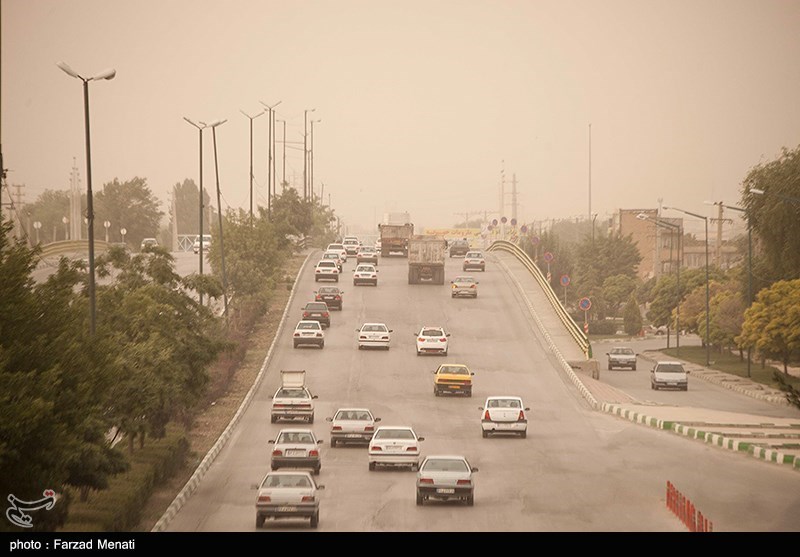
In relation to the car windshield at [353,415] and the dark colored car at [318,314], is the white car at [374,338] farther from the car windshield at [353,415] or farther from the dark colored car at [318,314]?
the car windshield at [353,415]

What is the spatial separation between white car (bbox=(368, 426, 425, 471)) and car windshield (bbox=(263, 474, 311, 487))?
9586 mm

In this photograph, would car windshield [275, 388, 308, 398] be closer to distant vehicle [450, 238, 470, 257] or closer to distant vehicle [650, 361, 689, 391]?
distant vehicle [650, 361, 689, 391]

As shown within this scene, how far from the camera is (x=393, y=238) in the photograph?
120812mm

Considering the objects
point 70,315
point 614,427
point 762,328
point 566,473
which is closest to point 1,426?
point 70,315

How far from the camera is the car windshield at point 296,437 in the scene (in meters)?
37.9

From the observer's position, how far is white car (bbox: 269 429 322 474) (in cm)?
3756

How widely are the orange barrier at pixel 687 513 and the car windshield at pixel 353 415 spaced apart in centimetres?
Result: 1415

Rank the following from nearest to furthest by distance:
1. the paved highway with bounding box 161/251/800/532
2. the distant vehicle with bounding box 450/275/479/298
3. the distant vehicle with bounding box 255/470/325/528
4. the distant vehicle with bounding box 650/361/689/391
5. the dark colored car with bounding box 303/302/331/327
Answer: the distant vehicle with bounding box 255/470/325/528 < the paved highway with bounding box 161/251/800/532 < the distant vehicle with bounding box 650/361/689/391 < the dark colored car with bounding box 303/302/331/327 < the distant vehicle with bounding box 450/275/479/298

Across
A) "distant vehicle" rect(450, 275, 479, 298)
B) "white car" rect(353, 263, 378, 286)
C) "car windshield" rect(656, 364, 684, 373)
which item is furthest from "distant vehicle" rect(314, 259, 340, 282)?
"car windshield" rect(656, 364, 684, 373)

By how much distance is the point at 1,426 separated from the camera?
22.7 metres

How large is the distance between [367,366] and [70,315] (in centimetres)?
3728

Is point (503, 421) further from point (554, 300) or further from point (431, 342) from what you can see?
point (554, 300)
